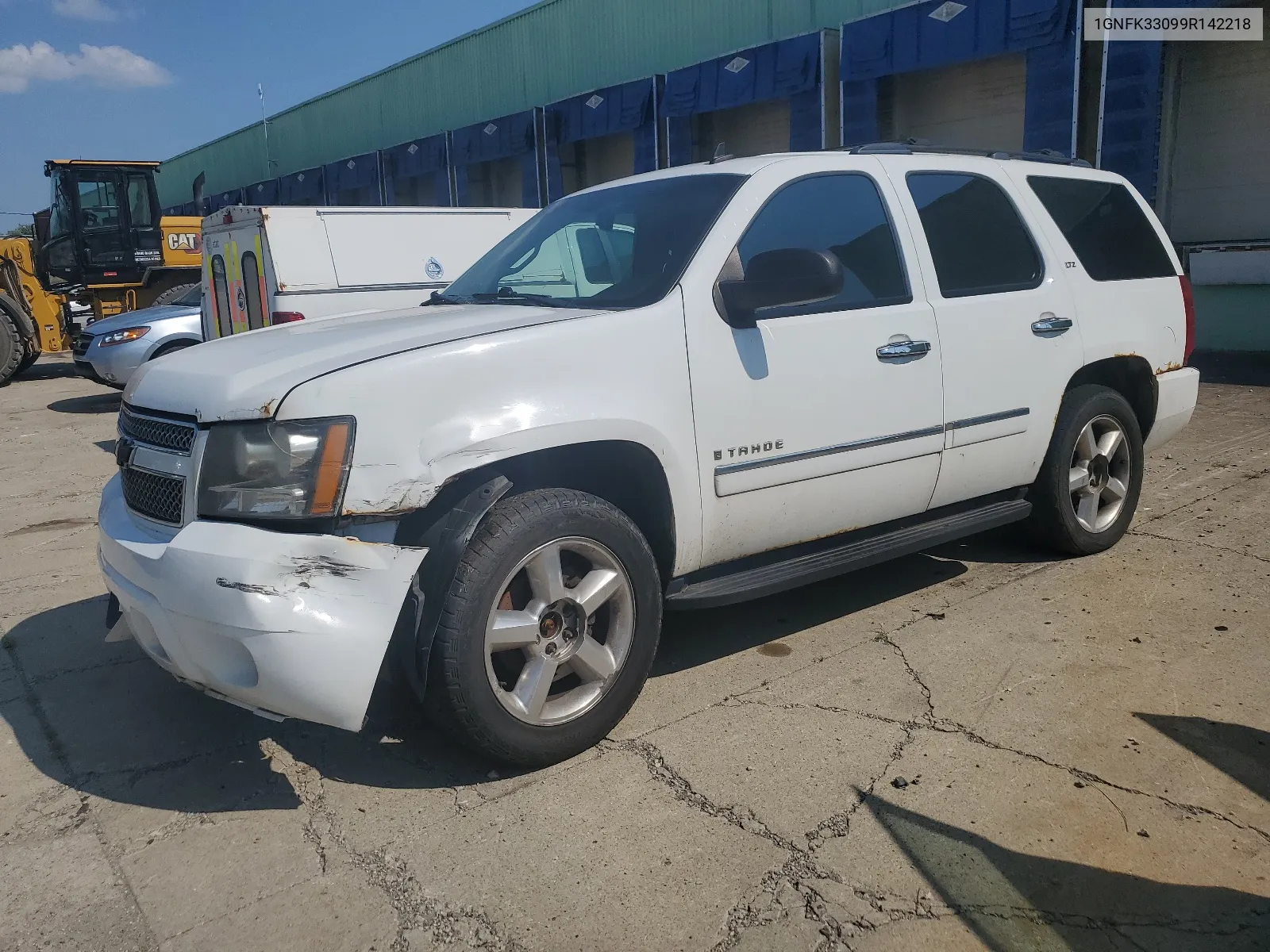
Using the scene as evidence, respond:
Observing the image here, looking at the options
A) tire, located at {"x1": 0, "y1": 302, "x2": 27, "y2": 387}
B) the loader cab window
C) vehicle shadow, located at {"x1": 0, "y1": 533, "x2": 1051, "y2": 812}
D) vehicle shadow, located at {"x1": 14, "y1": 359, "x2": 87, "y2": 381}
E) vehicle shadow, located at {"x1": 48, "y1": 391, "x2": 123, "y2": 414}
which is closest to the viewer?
vehicle shadow, located at {"x1": 0, "y1": 533, "x2": 1051, "y2": 812}

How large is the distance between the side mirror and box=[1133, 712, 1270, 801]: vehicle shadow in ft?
5.82

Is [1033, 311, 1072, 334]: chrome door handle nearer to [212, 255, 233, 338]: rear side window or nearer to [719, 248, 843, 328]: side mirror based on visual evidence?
[719, 248, 843, 328]: side mirror

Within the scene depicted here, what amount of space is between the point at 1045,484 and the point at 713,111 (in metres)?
15.7

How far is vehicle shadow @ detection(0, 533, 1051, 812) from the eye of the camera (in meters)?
3.19

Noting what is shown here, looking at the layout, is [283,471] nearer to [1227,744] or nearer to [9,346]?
[1227,744]

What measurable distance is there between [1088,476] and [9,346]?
1574 centimetres

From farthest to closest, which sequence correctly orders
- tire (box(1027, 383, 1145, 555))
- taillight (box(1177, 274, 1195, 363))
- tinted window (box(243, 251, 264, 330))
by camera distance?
tinted window (box(243, 251, 264, 330)), taillight (box(1177, 274, 1195, 363)), tire (box(1027, 383, 1145, 555))

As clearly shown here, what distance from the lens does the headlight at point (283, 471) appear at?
2.80 meters

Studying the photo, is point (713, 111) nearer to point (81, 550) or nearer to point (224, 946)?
point (81, 550)

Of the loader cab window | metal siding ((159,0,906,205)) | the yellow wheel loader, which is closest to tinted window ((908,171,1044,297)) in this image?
metal siding ((159,0,906,205))

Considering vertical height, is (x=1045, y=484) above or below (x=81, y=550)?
above

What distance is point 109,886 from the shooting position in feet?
8.84

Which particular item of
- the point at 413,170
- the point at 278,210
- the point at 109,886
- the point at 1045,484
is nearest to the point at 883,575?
the point at 1045,484

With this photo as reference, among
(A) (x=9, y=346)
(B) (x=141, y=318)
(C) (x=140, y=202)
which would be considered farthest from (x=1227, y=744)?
(C) (x=140, y=202)
